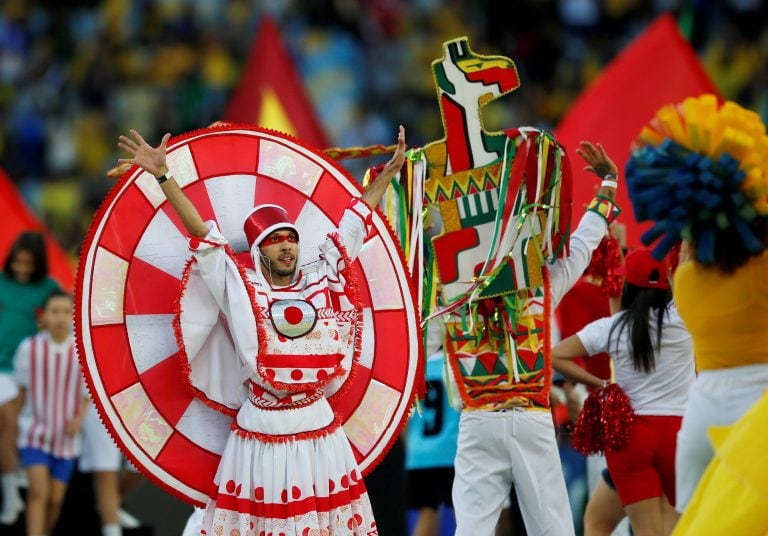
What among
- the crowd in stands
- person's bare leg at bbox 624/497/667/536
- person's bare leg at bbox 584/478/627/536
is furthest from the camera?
the crowd in stands

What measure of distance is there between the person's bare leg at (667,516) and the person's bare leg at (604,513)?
31 cm

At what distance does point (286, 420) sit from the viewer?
619 cm

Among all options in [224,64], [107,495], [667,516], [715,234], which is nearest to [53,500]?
[107,495]

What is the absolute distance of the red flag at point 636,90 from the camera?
36.8ft

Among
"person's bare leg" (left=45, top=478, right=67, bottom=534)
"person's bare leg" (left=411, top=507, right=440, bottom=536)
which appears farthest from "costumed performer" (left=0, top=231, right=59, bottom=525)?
"person's bare leg" (left=411, top=507, right=440, bottom=536)

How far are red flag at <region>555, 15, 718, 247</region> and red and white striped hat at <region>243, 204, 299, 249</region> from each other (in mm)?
5182

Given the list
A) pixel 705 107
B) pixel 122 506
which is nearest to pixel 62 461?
pixel 122 506

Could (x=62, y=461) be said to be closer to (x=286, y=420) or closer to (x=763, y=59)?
(x=286, y=420)

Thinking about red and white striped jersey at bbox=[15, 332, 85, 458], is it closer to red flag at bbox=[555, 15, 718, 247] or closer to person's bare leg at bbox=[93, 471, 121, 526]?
person's bare leg at bbox=[93, 471, 121, 526]

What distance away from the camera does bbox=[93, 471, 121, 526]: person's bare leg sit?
9805 millimetres

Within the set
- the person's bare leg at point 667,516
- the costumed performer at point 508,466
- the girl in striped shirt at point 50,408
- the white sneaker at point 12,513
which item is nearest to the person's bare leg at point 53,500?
the girl in striped shirt at point 50,408

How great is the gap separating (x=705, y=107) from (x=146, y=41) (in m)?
14.9

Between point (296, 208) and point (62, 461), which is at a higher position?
point (296, 208)

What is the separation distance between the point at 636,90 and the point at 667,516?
4920mm
